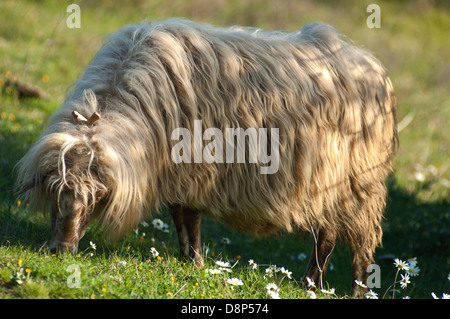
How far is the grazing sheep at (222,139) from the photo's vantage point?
13.5 ft

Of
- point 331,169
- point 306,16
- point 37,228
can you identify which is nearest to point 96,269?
point 37,228

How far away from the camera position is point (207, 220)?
6.63m

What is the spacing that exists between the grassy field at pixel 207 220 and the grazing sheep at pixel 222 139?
0.42 metres

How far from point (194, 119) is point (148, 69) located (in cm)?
55

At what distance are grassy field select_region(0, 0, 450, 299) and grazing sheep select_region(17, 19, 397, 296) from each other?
0.42 m

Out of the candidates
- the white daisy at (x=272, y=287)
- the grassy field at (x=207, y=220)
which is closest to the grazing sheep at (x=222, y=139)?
the grassy field at (x=207, y=220)

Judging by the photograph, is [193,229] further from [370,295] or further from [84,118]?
[370,295]

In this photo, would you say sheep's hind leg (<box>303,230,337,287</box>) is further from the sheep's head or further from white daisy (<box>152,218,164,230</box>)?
the sheep's head

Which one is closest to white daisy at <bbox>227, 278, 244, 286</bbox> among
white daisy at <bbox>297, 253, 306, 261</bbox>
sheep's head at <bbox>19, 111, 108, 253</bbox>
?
sheep's head at <bbox>19, 111, 108, 253</bbox>

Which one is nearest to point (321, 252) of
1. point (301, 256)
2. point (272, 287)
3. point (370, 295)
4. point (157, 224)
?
point (301, 256)

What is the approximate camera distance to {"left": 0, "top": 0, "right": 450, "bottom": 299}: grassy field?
402cm

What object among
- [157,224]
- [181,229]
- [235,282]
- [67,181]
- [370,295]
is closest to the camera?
[67,181]

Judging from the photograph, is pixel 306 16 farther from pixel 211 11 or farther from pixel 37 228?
pixel 37 228

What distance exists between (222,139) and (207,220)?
2137 mm
